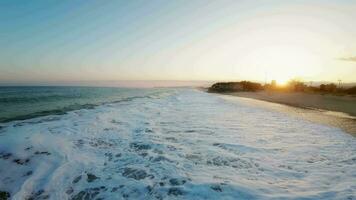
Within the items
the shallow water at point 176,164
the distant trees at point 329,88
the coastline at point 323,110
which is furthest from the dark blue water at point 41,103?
the distant trees at point 329,88

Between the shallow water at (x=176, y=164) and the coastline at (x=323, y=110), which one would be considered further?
the coastline at (x=323, y=110)

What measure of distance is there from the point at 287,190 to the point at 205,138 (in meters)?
5.11

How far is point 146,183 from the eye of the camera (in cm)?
588

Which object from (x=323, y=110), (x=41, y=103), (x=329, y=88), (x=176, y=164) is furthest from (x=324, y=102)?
(x=329, y=88)

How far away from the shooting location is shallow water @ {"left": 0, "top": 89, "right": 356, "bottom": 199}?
5477 millimetres

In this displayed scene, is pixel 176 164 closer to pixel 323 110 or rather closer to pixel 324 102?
pixel 323 110

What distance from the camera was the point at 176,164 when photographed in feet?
23.7

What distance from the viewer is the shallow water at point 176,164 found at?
216 inches

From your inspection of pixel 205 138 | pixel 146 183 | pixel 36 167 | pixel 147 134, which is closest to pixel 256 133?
pixel 205 138

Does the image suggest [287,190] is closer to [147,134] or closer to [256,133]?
[256,133]

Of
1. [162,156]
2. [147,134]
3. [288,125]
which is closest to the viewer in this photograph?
[162,156]

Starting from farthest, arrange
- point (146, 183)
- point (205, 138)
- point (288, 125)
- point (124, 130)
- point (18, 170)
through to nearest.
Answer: point (288, 125), point (124, 130), point (205, 138), point (18, 170), point (146, 183)

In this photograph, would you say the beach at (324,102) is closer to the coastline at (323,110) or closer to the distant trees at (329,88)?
the coastline at (323,110)

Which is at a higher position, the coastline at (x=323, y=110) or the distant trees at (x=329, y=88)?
the distant trees at (x=329, y=88)
